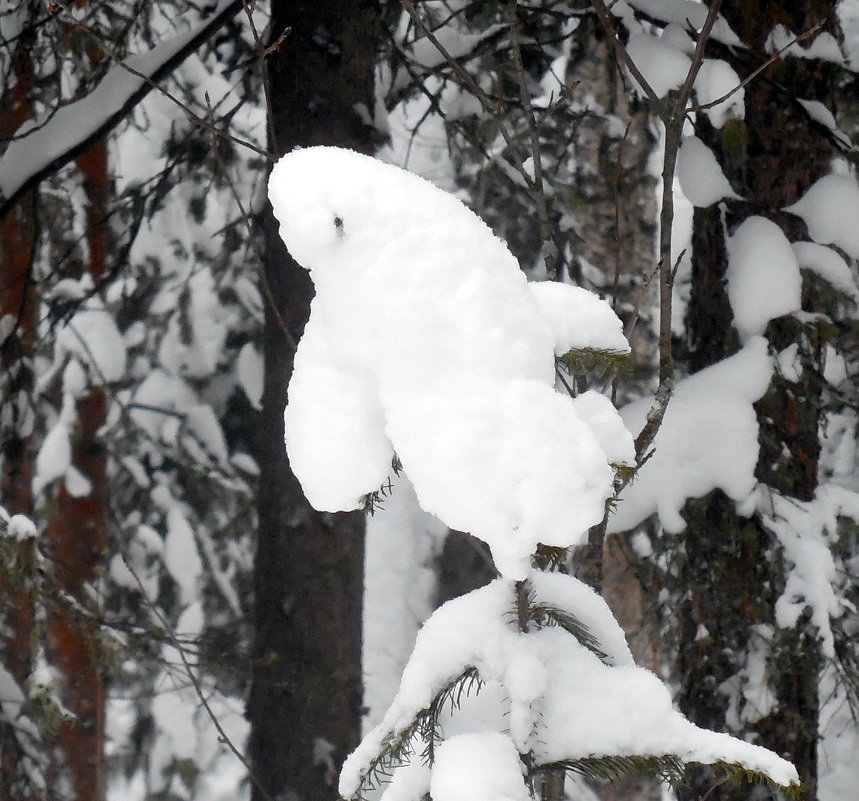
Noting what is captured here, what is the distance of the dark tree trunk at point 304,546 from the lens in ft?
11.6

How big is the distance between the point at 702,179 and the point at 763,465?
1039 mm

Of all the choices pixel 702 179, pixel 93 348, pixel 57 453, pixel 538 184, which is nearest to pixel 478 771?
pixel 538 184

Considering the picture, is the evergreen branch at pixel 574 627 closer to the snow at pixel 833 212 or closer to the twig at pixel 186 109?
the twig at pixel 186 109

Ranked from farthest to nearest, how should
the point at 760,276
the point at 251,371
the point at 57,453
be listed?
1. the point at 251,371
2. the point at 57,453
3. the point at 760,276

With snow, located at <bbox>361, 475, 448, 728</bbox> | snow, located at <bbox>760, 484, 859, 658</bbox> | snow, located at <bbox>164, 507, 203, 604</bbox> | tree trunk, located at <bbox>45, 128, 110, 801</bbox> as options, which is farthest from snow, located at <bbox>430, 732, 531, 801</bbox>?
snow, located at <bbox>361, 475, 448, 728</bbox>

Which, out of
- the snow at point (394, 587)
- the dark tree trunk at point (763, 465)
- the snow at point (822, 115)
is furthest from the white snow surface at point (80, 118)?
the snow at point (394, 587)

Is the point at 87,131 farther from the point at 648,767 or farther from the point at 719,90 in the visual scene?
the point at 648,767

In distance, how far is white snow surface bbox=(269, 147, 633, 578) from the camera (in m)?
1.06

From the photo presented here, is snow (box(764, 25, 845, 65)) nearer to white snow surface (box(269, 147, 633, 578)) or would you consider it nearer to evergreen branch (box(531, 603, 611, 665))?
white snow surface (box(269, 147, 633, 578))

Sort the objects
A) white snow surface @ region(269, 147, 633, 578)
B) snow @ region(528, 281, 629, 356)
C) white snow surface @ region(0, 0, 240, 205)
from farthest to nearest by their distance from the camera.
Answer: white snow surface @ region(0, 0, 240, 205) → snow @ region(528, 281, 629, 356) → white snow surface @ region(269, 147, 633, 578)

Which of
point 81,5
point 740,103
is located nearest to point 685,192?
point 740,103

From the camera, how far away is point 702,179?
122 inches

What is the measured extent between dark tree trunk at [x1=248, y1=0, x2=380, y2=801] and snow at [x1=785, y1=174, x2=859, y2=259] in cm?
164

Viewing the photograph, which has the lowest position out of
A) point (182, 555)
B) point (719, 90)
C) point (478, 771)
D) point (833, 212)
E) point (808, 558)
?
point (478, 771)
